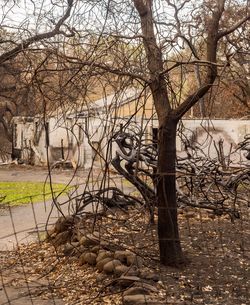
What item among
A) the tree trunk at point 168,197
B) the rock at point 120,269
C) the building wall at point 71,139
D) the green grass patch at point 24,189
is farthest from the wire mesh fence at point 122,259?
the building wall at point 71,139

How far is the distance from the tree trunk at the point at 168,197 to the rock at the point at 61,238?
1.99m

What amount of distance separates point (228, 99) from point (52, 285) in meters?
21.8

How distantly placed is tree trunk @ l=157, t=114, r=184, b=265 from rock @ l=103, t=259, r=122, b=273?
0.56 meters

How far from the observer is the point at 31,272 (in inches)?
269

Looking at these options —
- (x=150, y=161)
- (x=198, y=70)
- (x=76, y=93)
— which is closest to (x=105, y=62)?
(x=76, y=93)

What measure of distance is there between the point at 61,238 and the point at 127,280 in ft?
8.13

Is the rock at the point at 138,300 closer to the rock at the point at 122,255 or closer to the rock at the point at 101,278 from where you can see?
the rock at the point at 101,278

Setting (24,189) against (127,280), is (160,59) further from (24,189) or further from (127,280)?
(24,189)

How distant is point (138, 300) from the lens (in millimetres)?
4988

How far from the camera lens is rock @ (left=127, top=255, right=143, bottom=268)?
6051 millimetres

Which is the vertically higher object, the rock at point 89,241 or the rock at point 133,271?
the rock at point 89,241

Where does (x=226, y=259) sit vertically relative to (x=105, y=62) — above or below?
below

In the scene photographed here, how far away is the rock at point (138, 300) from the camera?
4914 mm

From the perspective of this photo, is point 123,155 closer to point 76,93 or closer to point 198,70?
point 198,70
